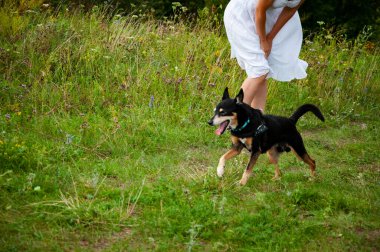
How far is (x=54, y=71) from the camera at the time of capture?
7.09 m

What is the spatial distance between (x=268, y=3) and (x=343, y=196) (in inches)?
77.1

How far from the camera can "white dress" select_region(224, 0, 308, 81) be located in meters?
5.34

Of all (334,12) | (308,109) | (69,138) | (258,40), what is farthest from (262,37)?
(334,12)

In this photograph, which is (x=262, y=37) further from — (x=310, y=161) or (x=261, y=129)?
(x=310, y=161)

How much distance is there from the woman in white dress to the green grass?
927mm

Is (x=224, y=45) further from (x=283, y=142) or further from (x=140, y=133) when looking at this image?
(x=283, y=142)

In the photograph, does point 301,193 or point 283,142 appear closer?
point 301,193

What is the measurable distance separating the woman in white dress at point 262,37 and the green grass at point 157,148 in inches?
36.5

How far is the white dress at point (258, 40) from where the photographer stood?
5.34 m

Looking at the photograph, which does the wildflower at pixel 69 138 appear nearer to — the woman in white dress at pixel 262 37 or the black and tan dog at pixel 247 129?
the black and tan dog at pixel 247 129

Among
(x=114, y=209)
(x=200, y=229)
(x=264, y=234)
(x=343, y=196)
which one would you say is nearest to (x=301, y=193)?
(x=343, y=196)

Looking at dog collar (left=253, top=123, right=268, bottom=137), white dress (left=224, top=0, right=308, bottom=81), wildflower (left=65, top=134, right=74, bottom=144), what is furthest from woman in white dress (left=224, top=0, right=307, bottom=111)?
wildflower (left=65, top=134, right=74, bottom=144)

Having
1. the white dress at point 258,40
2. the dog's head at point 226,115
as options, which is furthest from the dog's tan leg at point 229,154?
the white dress at point 258,40

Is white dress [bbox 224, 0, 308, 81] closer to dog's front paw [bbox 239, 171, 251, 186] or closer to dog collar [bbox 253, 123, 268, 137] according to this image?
dog collar [bbox 253, 123, 268, 137]
